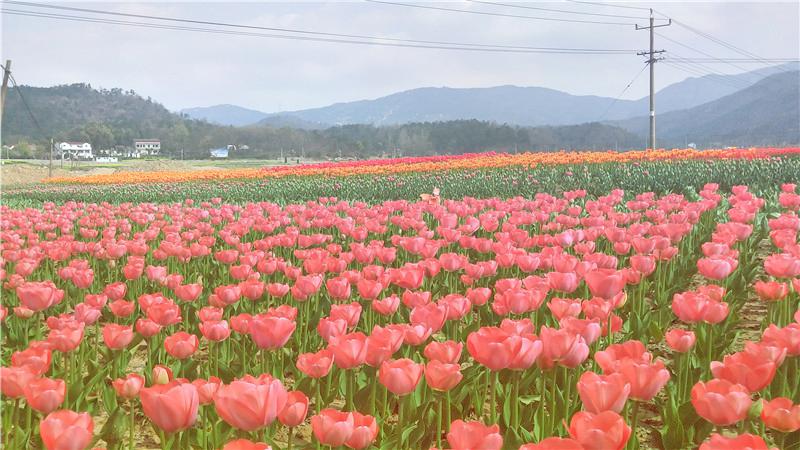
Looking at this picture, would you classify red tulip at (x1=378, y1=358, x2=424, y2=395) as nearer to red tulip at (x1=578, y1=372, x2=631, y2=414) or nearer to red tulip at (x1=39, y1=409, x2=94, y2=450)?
red tulip at (x1=578, y1=372, x2=631, y2=414)

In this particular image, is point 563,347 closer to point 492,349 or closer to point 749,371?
point 492,349

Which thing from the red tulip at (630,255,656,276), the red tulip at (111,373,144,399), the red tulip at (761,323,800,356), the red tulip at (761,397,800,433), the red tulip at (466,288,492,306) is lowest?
the red tulip at (111,373,144,399)

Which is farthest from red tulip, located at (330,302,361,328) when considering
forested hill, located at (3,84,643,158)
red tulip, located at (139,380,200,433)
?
forested hill, located at (3,84,643,158)

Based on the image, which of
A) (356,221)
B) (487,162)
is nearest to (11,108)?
(487,162)

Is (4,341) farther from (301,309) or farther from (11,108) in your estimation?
(11,108)

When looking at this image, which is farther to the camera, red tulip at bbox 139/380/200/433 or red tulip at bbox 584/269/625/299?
red tulip at bbox 584/269/625/299

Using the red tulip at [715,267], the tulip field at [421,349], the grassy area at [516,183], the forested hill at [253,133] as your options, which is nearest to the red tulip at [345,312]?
the tulip field at [421,349]

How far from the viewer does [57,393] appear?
7.12ft

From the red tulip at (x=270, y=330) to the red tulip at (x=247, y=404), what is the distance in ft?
2.81

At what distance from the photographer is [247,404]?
1725mm

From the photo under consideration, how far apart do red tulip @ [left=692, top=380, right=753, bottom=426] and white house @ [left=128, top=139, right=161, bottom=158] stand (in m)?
128

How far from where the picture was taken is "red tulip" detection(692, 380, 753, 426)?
184 cm

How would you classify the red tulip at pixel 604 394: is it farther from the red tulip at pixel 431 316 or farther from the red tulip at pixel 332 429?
the red tulip at pixel 431 316

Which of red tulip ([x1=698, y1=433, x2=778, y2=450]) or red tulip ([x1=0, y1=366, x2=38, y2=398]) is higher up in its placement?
red tulip ([x1=698, y1=433, x2=778, y2=450])
